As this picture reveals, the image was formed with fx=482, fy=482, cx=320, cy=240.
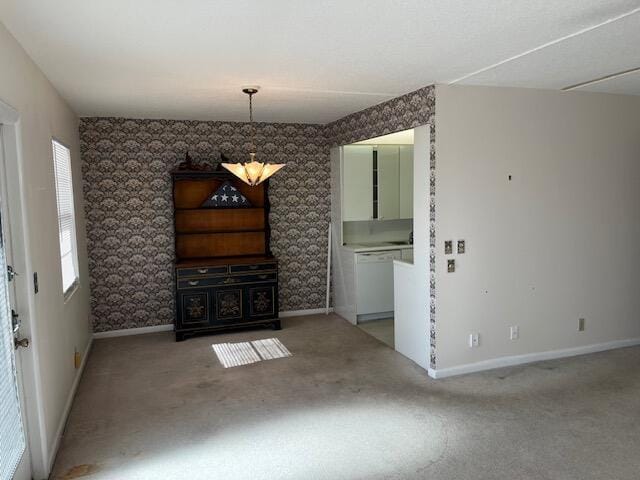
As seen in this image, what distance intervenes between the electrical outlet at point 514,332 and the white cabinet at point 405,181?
7.87 feet

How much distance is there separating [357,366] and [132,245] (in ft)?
9.67

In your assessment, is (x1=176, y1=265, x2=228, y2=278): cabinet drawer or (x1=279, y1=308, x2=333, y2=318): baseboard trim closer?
(x1=176, y1=265, x2=228, y2=278): cabinet drawer

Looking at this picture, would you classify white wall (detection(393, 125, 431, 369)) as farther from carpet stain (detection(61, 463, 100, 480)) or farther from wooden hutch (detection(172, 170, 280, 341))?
carpet stain (detection(61, 463, 100, 480))

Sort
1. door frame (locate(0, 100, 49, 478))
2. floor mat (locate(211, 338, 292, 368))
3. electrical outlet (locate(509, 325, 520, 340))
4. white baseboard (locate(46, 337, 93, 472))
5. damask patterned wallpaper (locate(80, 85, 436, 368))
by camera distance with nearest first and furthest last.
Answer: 1. door frame (locate(0, 100, 49, 478))
2. white baseboard (locate(46, 337, 93, 472))
3. electrical outlet (locate(509, 325, 520, 340))
4. floor mat (locate(211, 338, 292, 368))
5. damask patterned wallpaper (locate(80, 85, 436, 368))

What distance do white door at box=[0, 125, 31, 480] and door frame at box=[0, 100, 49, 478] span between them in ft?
0.12

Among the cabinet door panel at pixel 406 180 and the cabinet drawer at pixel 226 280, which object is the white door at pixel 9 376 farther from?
the cabinet door panel at pixel 406 180

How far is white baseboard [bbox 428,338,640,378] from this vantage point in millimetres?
4137

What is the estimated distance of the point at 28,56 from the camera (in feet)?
9.66

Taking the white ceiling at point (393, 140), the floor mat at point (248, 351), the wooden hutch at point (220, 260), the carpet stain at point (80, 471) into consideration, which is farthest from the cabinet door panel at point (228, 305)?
the carpet stain at point (80, 471)

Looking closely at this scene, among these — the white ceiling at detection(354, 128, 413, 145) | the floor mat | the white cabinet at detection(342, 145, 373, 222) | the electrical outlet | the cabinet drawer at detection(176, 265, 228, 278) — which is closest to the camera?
the electrical outlet

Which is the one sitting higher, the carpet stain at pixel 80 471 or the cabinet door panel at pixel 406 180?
the cabinet door panel at pixel 406 180

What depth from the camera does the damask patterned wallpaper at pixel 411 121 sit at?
3.96 m

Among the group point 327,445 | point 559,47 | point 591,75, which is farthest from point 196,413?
point 591,75

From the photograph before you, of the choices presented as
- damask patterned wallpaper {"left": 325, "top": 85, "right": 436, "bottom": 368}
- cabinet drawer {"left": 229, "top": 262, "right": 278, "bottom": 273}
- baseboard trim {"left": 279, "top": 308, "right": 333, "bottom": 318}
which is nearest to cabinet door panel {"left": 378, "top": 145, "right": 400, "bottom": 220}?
damask patterned wallpaper {"left": 325, "top": 85, "right": 436, "bottom": 368}
